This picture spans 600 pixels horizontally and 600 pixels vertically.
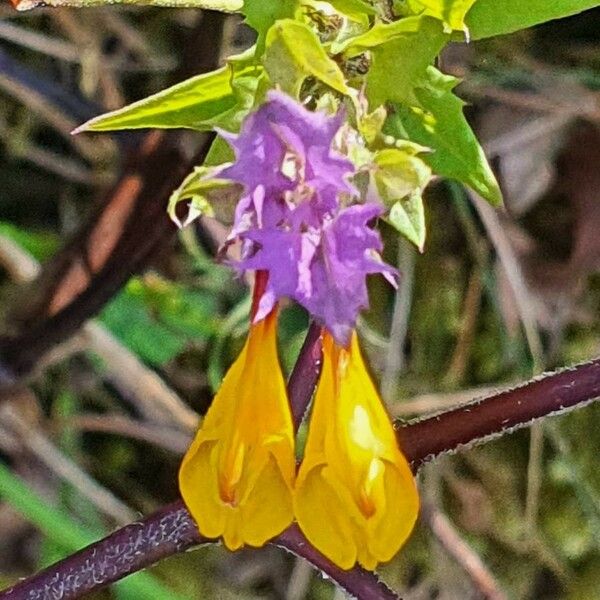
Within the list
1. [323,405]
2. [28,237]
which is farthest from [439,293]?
[323,405]

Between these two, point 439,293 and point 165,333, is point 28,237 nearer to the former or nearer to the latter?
point 165,333

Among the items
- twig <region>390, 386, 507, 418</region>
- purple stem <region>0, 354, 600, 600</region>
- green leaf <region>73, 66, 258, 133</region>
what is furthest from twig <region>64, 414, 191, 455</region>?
green leaf <region>73, 66, 258, 133</region>

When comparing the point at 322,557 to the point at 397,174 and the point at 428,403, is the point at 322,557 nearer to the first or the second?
the point at 397,174

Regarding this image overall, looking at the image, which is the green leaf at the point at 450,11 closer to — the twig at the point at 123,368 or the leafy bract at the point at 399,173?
the leafy bract at the point at 399,173

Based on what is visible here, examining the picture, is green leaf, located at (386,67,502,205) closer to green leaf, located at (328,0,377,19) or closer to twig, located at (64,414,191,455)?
green leaf, located at (328,0,377,19)

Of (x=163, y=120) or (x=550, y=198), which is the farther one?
(x=550, y=198)

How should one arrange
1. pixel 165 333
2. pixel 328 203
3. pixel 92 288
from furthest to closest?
1. pixel 165 333
2. pixel 92 288
3. pixel 328 203

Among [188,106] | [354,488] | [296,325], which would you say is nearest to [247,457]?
[354,488]
